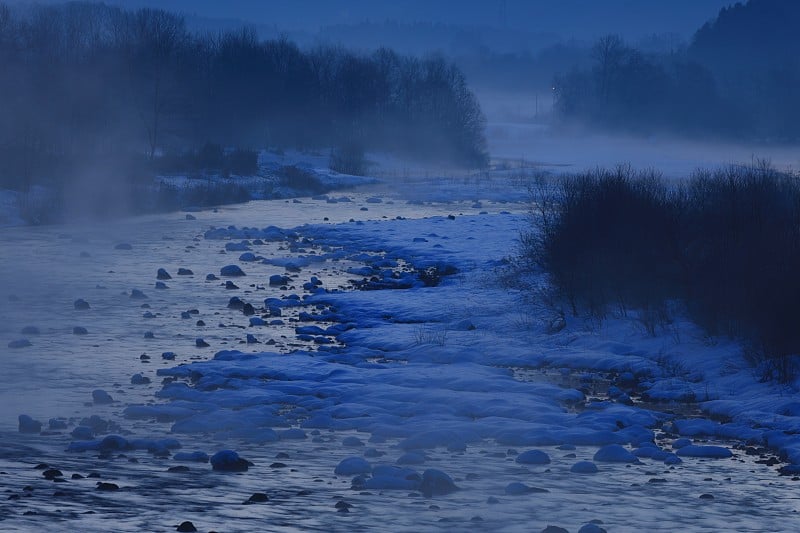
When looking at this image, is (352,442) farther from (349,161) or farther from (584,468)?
(349,161)

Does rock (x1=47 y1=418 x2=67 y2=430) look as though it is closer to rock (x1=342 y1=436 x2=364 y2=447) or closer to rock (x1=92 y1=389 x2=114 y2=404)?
rock (x1=92 y1=389 x2=114 y2=404)

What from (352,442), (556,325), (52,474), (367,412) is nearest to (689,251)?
(556,325)

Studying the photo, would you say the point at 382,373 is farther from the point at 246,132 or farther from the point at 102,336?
the point at 246,132

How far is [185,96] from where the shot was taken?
81750 mm

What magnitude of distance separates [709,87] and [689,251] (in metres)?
99.9

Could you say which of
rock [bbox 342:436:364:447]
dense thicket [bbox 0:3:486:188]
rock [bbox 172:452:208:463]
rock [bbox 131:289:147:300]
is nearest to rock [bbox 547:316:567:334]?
rock [bbox 342:436:364:447]

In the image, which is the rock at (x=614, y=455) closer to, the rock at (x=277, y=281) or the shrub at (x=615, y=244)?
the shrub at (x=615, y=244)

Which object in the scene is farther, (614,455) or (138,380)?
(138,380)

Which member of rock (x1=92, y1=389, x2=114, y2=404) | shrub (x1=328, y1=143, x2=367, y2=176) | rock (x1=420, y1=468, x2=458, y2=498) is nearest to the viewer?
rock (x1=420, y1=468, x2=458, y2=498)

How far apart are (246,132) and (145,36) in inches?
508

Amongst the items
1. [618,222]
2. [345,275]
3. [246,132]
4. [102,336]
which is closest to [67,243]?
[345,275]

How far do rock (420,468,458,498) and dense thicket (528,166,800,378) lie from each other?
6.89 metres

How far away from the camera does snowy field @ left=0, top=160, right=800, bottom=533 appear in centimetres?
1043

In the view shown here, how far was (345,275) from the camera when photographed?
29.2m
